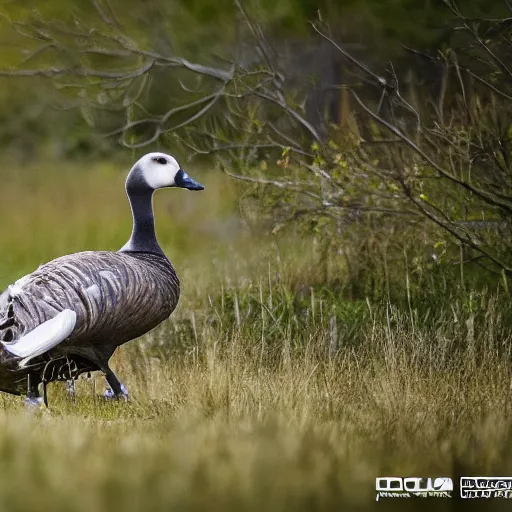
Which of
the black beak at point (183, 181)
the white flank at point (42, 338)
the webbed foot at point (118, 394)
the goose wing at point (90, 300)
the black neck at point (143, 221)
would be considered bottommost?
the webbed foot at point (118, 394)

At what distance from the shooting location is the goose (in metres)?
4.41

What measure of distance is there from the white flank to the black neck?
607mm

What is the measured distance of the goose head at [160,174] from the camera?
487 cm

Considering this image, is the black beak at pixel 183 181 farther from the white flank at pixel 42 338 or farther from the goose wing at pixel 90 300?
the white flank at pixel 42 338

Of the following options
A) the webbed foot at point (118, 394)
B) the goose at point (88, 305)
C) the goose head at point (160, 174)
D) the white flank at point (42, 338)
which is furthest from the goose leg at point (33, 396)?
the goose head at point (160, 174)

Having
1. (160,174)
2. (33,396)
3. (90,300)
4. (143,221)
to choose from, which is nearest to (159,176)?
(160,174)

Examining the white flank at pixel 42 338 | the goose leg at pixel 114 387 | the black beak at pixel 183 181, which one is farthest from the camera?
the black beak at pixel 183 181

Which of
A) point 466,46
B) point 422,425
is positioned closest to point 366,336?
point 422,425

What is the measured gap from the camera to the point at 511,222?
5.30 meters

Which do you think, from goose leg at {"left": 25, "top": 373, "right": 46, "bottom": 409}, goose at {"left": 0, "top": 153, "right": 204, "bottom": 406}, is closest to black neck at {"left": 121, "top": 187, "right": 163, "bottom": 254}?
goose at {"left": 0, "top": 153, "right": 204, "bottom": 406}

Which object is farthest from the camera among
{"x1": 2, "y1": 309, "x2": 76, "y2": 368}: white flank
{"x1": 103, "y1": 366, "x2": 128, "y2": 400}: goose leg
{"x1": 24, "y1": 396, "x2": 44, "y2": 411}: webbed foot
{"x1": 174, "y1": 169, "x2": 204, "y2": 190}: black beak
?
{"x1": 174, "y1": 169, "x2": 204, "y2": 190}: black beak

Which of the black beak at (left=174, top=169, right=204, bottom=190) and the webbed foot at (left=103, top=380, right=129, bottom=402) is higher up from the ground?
the black beak at (left=174, top=169, right=204, bottom=190)

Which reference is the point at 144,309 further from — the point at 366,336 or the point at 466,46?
the point at 466,46

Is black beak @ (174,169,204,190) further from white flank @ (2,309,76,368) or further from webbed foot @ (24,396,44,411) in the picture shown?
webbed foot @ (24,396,44,411)
